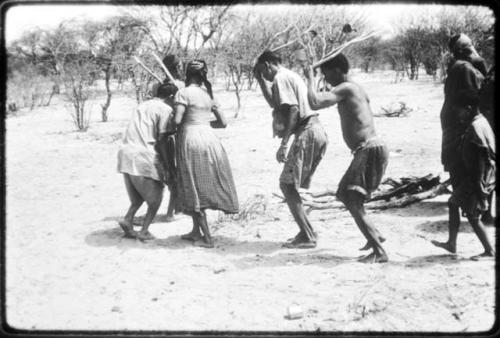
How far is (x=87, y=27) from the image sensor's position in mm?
27062

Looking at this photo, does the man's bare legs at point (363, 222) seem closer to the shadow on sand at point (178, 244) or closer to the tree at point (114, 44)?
the shadow on sand at point (178, 244)

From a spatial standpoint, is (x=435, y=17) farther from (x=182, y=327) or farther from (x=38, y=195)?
(x=182, y=327)

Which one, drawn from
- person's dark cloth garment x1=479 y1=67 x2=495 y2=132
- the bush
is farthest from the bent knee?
the bush

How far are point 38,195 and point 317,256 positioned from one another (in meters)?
4.35

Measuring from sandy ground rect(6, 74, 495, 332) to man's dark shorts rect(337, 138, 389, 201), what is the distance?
0.64 m

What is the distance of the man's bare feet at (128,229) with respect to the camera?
4.88 meters

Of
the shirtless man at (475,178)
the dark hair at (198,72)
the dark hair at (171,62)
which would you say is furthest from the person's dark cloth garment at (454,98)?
the dark hair at (171,62)

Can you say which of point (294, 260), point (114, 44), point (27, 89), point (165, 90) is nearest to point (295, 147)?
point (294, 260)

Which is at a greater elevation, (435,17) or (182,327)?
(435,17)

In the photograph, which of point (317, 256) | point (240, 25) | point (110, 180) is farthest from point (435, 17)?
point (317, 256)

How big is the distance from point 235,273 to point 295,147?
4.06 ft

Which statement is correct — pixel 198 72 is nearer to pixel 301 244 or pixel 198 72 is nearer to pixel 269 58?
pixel 269 58

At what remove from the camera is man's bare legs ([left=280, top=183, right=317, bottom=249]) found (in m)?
4.66

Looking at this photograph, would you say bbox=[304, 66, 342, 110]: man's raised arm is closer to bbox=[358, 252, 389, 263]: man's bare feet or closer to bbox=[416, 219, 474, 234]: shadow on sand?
bbox=[358, 252, 389, 263]: man's bare feet
